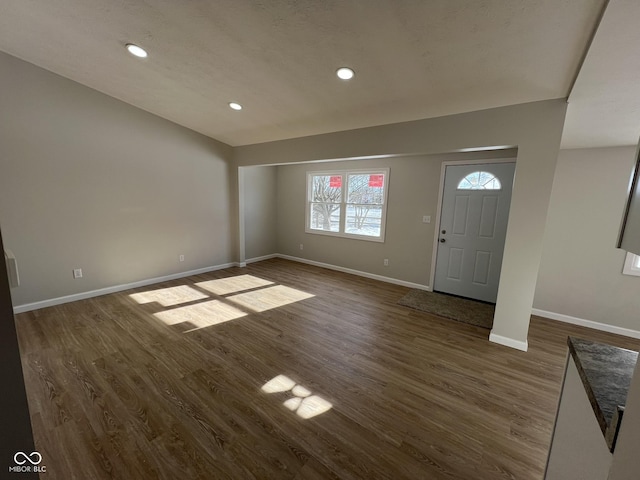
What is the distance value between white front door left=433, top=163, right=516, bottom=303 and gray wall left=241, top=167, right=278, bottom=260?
3.72 meters

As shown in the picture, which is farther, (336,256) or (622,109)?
(336,256)

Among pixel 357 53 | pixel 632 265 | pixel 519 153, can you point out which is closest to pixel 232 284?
pixel 357 53

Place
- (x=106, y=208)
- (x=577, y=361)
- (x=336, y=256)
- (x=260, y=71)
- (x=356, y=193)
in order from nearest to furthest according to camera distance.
Answer: 1. (x=577, y=361)
2. (x=260, y=71)
3. (x=106, y=208)
4. (x=356, y=193)
5. (x=336, y=256)

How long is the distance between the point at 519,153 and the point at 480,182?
1.40 metres

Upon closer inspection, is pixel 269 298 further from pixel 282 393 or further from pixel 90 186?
pixel 90 186

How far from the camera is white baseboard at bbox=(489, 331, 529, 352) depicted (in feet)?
8.77

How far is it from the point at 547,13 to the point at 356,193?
11.9 ft

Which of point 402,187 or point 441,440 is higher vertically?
point 402,187

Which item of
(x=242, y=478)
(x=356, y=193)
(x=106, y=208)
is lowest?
(x=242, y=478)

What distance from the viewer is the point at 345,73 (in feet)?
7.65

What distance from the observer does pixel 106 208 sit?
11.9 feet

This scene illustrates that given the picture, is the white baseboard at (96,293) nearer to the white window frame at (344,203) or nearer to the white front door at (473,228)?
the white window frame at (344,203)

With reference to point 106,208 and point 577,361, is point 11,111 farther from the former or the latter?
point 577,361

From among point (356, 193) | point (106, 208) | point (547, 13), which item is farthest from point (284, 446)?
point (356, 193)
